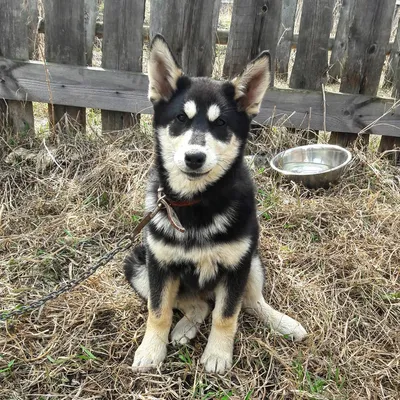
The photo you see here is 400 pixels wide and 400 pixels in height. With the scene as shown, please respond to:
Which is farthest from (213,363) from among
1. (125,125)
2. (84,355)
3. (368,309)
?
(125,125)

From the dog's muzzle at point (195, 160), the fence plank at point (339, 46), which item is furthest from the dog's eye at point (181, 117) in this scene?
the fence plank at point (339, 46)

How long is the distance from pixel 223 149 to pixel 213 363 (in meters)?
1.18

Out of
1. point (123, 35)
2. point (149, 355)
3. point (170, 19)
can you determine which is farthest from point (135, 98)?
point (149, 355)

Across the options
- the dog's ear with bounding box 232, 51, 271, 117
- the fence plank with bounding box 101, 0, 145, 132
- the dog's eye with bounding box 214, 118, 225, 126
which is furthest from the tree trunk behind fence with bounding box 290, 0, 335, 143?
the dog's eye with bounding box 214, 118, 225, 126

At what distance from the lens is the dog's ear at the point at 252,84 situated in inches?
97.3

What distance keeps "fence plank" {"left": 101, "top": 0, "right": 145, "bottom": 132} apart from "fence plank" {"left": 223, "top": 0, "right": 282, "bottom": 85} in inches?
34.1

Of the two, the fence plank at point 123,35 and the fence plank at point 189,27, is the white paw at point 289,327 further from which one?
the fence plank at point 123,35

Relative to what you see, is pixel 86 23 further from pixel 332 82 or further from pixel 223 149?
pixel 332 82

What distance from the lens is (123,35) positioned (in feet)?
13.8

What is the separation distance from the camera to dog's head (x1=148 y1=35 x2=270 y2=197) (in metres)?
2.39

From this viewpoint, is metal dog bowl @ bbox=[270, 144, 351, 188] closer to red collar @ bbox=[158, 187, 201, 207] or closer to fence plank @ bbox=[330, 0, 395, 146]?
fence plank @ bbox=[330, 0, 395, 146]

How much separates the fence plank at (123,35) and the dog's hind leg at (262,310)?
2.45 meters

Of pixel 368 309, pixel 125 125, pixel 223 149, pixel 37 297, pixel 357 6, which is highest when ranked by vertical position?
pixel 357 6

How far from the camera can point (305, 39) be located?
430 centimetres
